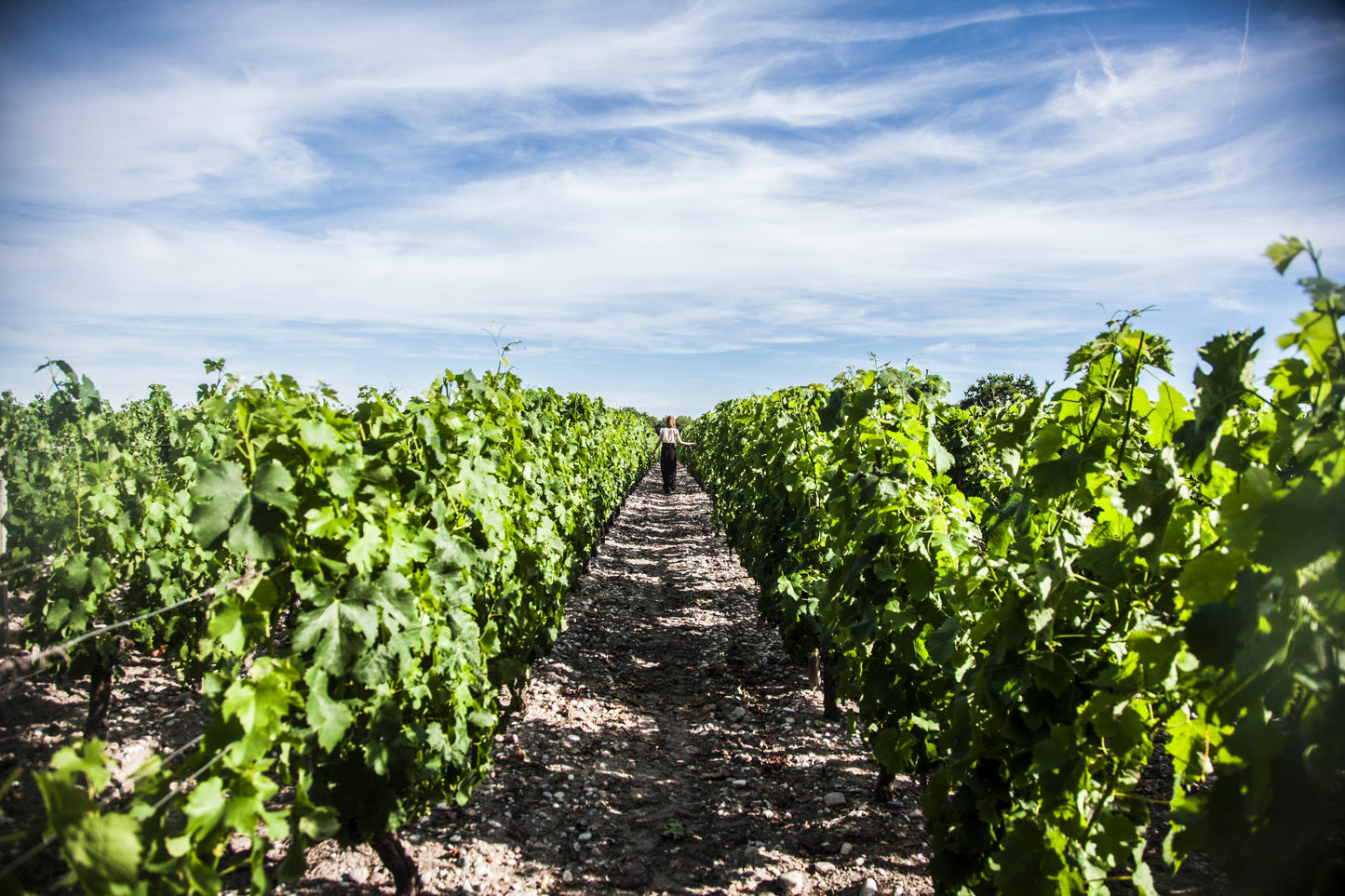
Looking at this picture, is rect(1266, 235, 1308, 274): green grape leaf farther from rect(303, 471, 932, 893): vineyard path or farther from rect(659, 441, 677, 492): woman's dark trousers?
rect(659, 441, 677, 492): woman's dark trousers

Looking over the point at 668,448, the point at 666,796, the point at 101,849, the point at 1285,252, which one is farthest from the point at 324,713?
the point at 668,448

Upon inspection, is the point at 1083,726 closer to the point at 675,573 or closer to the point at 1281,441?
the point at 1281,441

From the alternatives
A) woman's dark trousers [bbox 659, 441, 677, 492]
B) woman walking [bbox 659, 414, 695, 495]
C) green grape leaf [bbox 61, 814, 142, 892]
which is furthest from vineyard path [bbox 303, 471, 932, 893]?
woman's dark trousers [bbox 659, 441, 677, 492]

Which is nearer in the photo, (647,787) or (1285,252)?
(1285,252)

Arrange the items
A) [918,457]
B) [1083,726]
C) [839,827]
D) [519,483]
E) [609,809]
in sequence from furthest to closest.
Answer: [519,483]
[609,809]
[839,827]
[918,457]
[1083,726]

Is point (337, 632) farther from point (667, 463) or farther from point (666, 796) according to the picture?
point (667, 463)

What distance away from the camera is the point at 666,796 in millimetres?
4184

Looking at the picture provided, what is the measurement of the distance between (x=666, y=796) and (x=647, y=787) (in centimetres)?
15

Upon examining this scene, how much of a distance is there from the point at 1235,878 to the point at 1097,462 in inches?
43.0

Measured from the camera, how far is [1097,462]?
2158 mm

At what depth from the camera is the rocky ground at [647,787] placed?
3359 millimetres

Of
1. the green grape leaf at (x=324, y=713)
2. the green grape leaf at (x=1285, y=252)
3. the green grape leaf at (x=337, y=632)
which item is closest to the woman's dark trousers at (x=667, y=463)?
the green grape leaf at (x=337, y=632)

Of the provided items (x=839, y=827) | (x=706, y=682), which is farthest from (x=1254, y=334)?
(x=706, y=682)

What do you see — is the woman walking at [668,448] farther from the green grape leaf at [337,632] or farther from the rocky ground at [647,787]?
the green grape leaf at [337,632]
